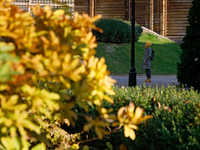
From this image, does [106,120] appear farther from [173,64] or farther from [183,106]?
[173,64]

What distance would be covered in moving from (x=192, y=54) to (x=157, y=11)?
17455mm

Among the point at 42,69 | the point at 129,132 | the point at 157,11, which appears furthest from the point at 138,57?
the point at 42,69

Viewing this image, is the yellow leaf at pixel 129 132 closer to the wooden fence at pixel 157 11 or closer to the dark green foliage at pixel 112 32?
the dark green foliage at pixel 112 32

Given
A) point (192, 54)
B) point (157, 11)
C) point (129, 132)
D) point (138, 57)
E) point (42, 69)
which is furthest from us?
point (157, 11)

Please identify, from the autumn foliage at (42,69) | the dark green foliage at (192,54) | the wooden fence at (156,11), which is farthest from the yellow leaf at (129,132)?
the wooden fence at (156,11)

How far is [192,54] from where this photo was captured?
7801 mm

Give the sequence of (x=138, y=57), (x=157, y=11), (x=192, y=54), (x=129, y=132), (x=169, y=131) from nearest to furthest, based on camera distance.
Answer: (x=129, y=132) → (x=169, y=131) → (x=192, y=54) → (x=138, y=57) → (x=157, y=11)

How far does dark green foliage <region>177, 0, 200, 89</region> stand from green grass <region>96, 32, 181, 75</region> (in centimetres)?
651

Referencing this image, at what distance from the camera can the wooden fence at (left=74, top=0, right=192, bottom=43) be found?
23.9 metres

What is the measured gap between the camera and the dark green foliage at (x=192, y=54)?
767cm

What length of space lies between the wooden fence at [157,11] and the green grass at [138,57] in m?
3.84

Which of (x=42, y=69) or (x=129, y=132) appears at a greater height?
(x=42, y=69)

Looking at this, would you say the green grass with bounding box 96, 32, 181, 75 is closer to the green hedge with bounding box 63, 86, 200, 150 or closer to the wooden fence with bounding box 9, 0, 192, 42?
the wooden fence with bounding box 9, 0, 192, 42

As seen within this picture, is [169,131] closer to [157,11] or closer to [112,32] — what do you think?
[112,32]
